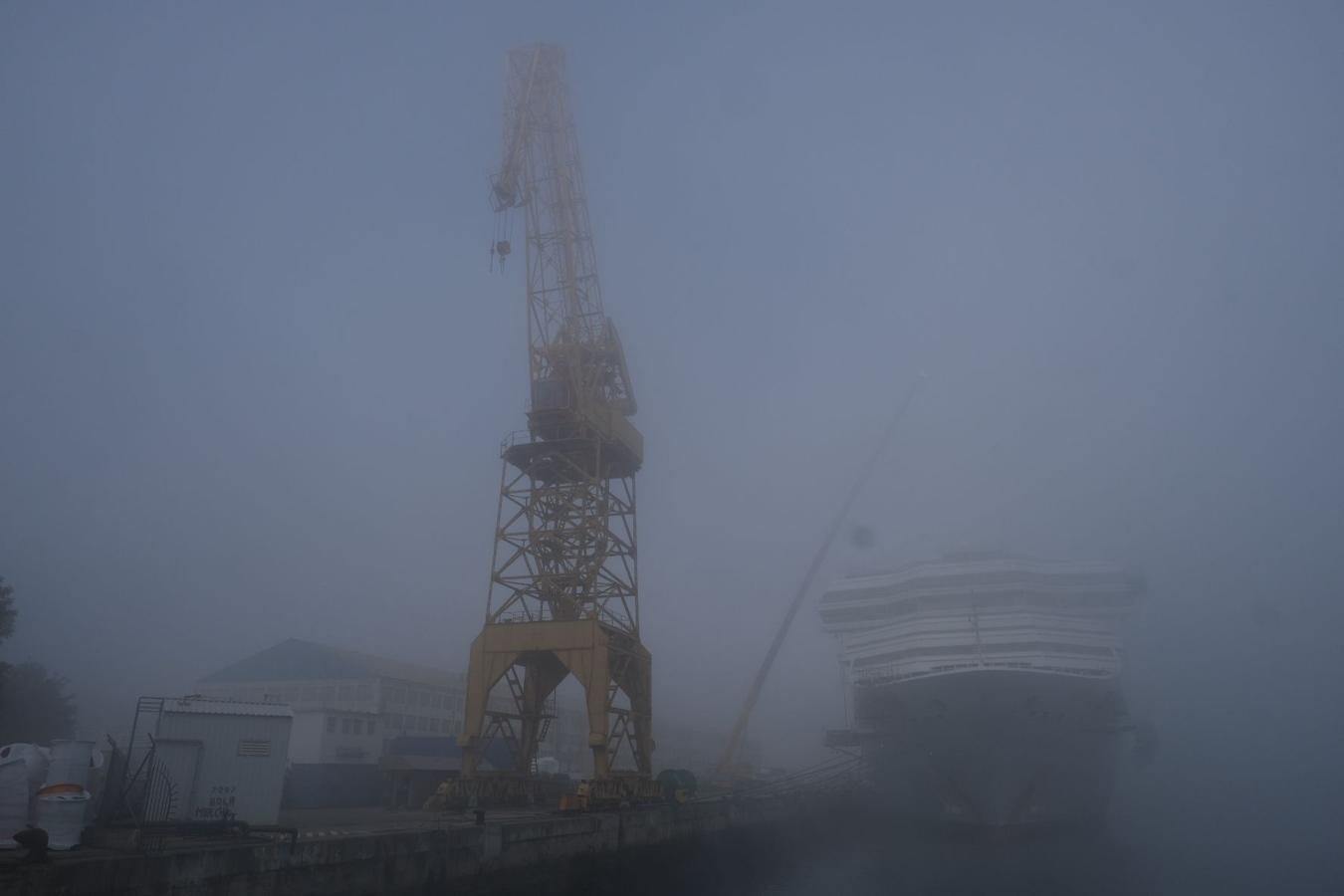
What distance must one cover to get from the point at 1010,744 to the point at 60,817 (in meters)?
30.8

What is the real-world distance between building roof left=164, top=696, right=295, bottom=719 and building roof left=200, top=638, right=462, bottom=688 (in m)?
39.0

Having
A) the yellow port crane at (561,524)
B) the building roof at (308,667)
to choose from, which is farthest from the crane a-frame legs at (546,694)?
the building roof at (308,667)

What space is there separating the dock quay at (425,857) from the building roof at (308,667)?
3589 cm

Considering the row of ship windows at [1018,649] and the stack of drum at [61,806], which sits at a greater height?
the row of ship windows at [1018,649]

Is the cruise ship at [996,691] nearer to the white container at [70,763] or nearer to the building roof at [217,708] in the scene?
the building roof at [217,708]

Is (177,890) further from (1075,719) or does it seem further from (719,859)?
(1075,719)

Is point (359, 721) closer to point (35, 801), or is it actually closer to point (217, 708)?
point (217, 708)

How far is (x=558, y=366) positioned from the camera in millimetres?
34812

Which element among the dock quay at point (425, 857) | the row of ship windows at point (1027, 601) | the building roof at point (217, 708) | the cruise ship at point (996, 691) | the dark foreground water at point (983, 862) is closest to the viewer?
→ the dock quay at point (425, 857)

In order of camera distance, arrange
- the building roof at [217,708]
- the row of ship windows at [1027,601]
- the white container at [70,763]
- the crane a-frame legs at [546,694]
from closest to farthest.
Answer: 1. the white container at [70,763]
2. the building roof at [217,708]
3. the crane a-frame legs at [546,694]
4. the row of ship windows at [1027,601]

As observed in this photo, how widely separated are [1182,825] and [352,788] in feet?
129

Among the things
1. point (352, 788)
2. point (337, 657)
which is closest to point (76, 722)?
point (337, 657)

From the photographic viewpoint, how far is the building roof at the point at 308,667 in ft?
190

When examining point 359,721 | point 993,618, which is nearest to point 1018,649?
point 993,618
